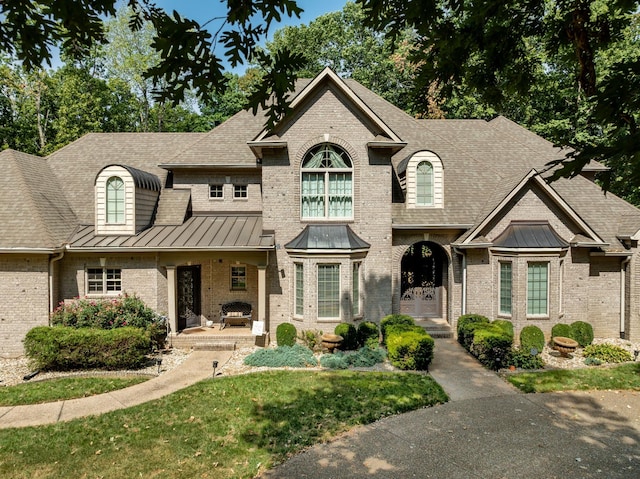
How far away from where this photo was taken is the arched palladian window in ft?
49.2

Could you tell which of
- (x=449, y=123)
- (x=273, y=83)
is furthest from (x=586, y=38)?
(x=449, y=123)

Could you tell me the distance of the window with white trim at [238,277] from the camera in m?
16.5

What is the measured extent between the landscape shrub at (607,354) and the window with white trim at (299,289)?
33.6 feet

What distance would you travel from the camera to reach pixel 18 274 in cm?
1357

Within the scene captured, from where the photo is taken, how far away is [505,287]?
1478 centimetres

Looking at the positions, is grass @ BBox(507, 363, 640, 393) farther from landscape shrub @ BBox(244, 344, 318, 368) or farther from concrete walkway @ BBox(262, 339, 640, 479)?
landscape shrub @ BBox(244, 344, 318, 368)

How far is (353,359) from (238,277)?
6686 millimetres

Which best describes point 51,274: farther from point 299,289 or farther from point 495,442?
point 495,442

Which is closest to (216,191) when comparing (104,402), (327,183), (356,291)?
(327,183)

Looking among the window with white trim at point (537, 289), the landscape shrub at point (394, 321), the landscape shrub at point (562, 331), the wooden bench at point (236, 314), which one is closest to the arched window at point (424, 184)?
the window with white trim at point (537, 289)

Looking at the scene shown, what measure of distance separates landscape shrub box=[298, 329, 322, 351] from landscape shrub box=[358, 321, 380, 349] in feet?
4.87

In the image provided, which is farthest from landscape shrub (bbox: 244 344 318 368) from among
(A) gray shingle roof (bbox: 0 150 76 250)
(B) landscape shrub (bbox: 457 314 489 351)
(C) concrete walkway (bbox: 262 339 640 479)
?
(A) gray shingle roof (bbox: 0 150 76 250)

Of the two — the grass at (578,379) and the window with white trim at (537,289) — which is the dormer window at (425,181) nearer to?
the window with white trim at (537,289)

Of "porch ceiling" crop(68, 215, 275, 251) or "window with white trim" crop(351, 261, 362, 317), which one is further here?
"window with white trim" crop(351, 261, 362, 317)
